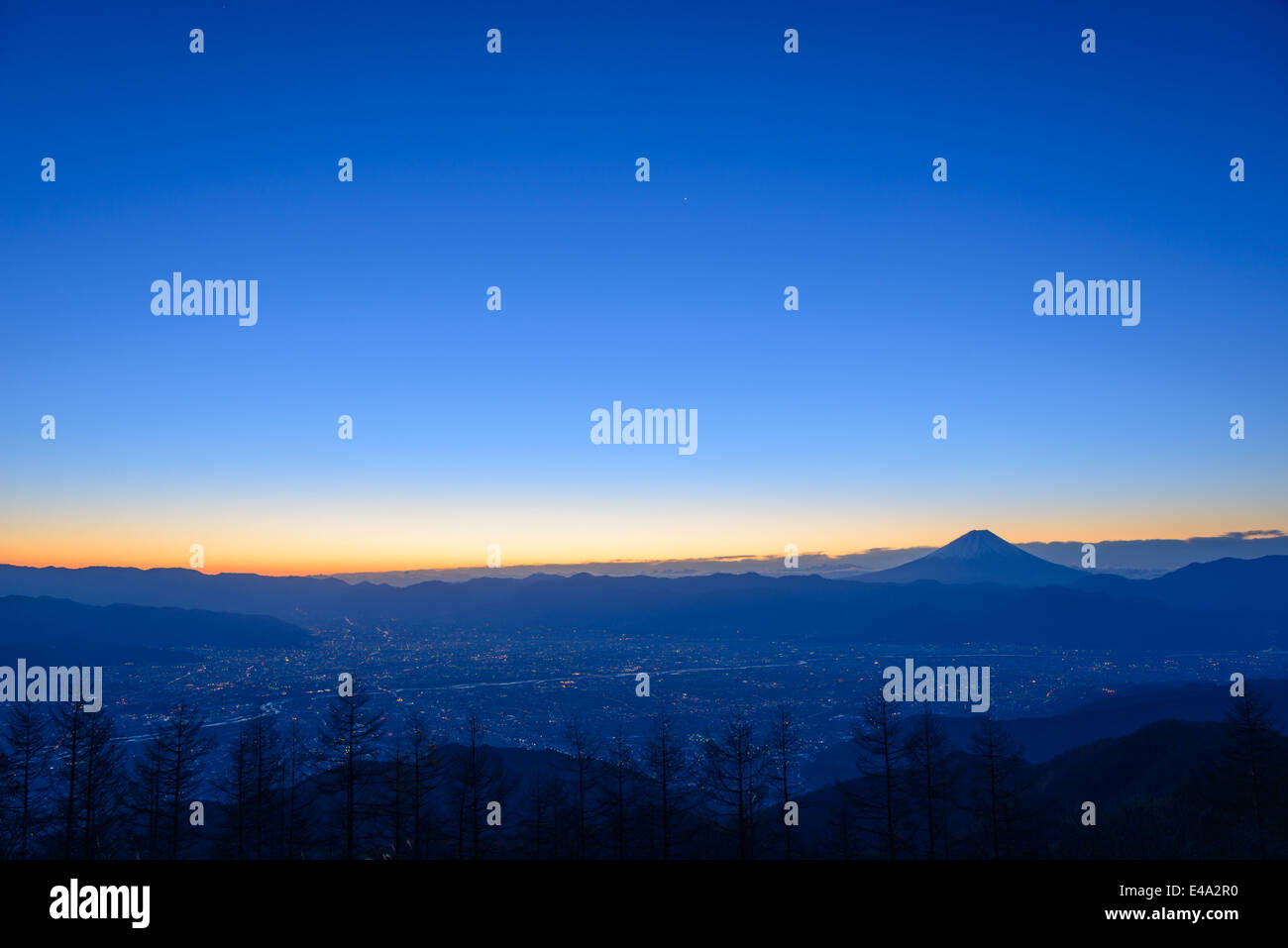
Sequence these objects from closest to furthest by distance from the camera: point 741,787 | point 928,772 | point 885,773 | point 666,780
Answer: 1. point 928,772
2. point 666,780
3. point 885,773
4. point 741,787

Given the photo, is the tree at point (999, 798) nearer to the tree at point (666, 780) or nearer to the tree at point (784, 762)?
the tree at point (784, 762)

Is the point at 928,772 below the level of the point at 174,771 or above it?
below

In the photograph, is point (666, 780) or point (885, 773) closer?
point (666, 780)

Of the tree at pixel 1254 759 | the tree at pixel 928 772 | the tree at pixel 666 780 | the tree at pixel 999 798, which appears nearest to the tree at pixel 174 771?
the tree at pixel 666 780

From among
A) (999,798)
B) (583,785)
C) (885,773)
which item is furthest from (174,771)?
(999,798)

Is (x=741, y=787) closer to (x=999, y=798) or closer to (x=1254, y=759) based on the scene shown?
(x=999, y=798)

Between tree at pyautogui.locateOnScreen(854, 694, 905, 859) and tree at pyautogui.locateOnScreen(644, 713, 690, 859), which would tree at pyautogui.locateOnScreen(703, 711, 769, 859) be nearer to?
tree at pyautogui.locateOnScreen(644, 713, 690, 859)

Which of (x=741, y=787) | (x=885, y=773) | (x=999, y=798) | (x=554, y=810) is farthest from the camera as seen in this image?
(x=554, y=810)

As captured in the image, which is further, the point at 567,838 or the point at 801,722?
the point at 801,722

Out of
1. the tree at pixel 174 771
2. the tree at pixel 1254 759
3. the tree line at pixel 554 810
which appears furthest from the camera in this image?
the tree at pixel 1254 759
